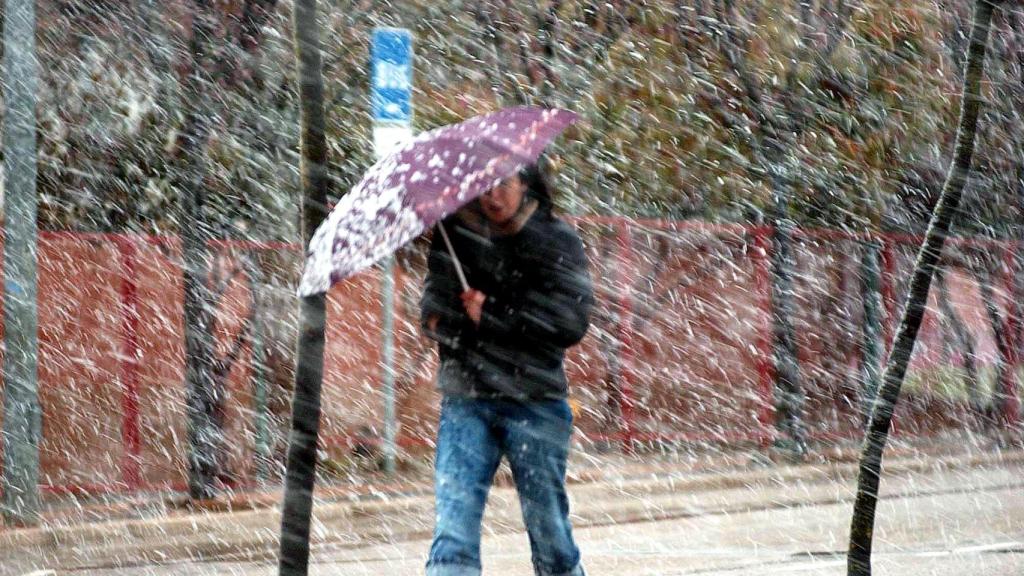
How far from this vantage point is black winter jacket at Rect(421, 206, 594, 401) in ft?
15.5

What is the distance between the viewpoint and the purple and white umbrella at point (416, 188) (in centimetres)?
450

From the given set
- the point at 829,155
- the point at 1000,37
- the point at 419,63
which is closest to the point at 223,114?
the point at 419,63

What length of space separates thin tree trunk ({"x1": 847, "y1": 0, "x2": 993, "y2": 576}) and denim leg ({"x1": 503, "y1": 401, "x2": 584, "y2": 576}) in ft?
3.87

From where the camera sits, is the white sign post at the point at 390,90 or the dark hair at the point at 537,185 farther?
the white sign post at the point at 390,90

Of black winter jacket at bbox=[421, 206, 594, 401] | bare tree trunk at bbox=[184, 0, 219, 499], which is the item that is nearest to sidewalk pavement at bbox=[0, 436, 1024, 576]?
bare tree trunk at bbox=[184, 0, 219, 499]

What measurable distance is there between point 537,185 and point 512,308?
0.42 metres

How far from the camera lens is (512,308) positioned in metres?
4.72

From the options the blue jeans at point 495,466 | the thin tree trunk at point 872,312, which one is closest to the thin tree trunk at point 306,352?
the blue jeans at point 495,466

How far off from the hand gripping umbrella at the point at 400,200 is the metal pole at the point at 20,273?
499 centimetres

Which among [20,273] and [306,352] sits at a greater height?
[306,352]

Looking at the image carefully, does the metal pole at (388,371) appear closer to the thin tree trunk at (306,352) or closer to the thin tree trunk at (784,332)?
the thin tree trunk at (784,332)

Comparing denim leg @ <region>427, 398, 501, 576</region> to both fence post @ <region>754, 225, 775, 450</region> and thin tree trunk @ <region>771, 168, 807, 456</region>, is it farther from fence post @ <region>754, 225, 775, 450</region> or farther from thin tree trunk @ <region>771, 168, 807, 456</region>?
fence post @ <region>754, 225, 775, 450</region>

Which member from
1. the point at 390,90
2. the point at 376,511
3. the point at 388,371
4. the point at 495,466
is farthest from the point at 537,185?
the point at 388,371

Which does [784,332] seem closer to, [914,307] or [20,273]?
[20,273]
